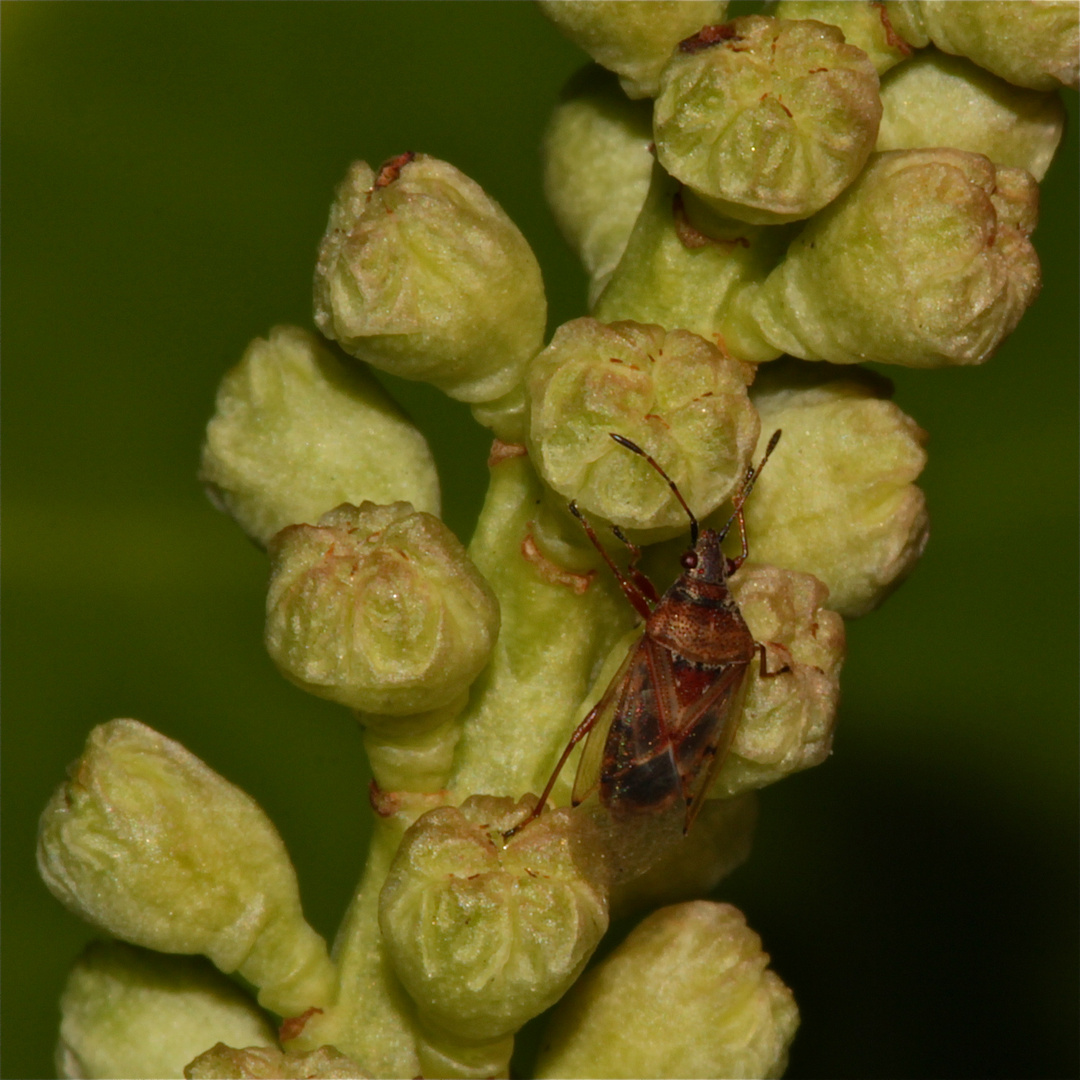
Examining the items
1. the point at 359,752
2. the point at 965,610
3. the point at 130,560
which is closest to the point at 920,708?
the point at 965,610

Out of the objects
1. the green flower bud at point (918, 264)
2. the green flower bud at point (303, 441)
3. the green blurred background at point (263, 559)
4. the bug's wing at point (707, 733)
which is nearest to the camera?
the green flower bud at point (918, 264)

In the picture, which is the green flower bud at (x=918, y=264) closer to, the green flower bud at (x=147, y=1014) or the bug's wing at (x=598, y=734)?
the bug's wing at (x=598, y=734)

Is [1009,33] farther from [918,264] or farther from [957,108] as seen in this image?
[918,264]

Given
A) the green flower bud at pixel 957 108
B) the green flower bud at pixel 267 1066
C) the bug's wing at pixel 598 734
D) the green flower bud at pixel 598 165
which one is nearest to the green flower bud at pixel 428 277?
the green flower bud at pixel 598 165

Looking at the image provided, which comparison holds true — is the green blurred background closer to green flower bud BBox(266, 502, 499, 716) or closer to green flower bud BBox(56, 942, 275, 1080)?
green flower bud BBox(56, 942, 275, 1080)

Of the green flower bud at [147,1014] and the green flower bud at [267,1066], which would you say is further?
the green flower bud at [147,1014]
